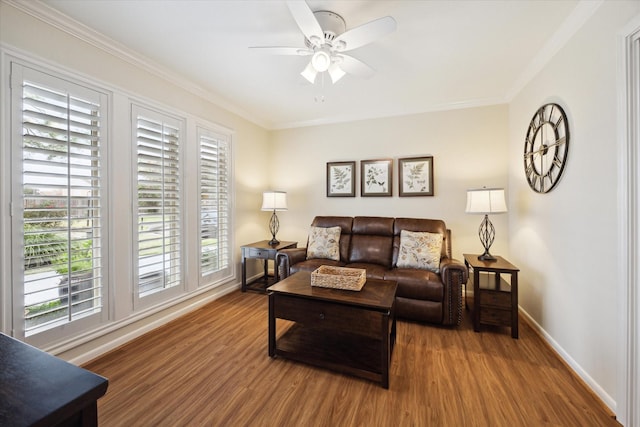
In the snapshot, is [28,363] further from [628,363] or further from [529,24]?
[529,24]

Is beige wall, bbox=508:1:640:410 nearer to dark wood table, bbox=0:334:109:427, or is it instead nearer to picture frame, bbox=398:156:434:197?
picture frame, bbox=398:156:434:197

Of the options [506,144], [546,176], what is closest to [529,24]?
[546,176]

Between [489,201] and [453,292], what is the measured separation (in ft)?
3.40

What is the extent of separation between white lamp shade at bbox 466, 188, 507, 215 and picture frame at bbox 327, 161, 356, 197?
1665mm

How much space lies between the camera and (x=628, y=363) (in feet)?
4.67

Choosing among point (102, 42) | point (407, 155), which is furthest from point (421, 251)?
point (102, 42)

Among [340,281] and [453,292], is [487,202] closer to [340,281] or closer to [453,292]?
[453,292]

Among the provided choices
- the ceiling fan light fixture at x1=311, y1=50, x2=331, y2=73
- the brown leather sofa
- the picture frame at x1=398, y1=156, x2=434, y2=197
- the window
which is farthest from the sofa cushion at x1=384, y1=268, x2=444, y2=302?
the window

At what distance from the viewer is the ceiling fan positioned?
5.18 feet

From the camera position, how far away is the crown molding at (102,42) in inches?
68.1

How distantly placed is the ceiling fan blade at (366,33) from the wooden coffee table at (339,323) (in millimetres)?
1794

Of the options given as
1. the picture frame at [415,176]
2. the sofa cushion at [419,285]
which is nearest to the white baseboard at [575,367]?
the sofa cushion at [419,285]

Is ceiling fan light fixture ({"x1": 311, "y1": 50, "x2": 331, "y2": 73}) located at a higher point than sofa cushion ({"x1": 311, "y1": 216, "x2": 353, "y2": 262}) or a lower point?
higher

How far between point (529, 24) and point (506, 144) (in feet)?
5.31
